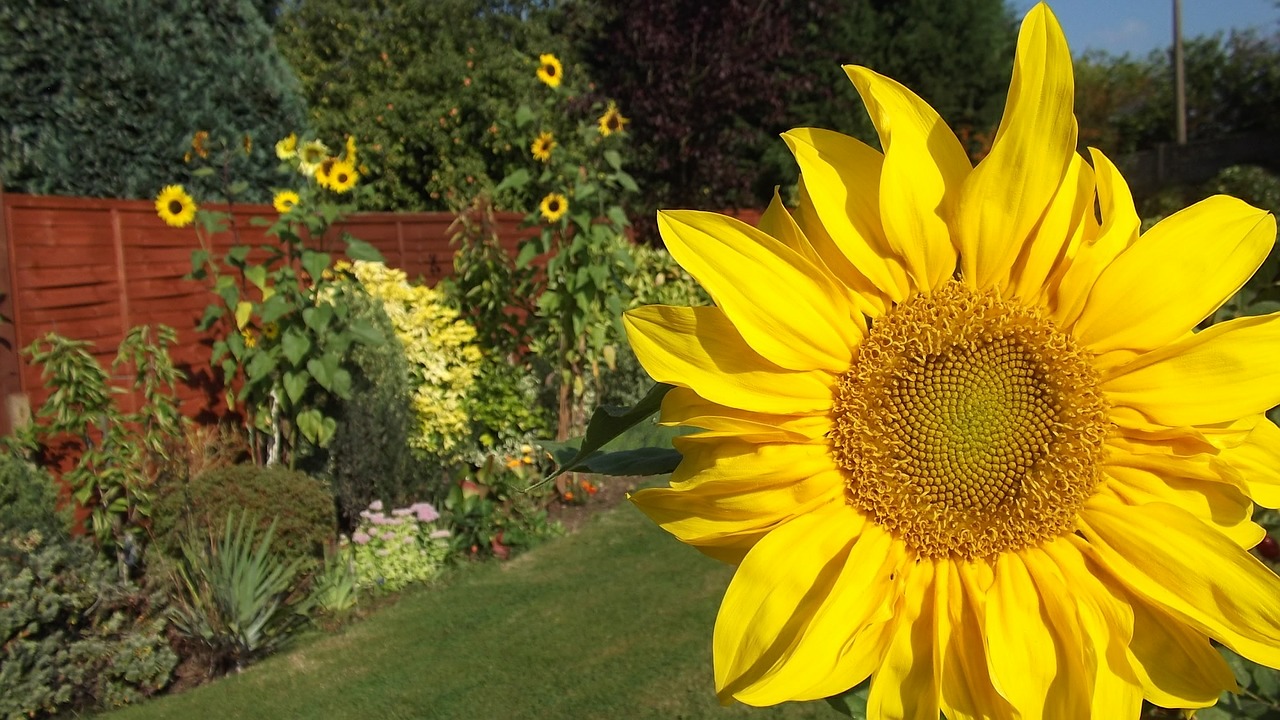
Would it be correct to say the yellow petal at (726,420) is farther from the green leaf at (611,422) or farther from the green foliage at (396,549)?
the green foliage at (396,549)

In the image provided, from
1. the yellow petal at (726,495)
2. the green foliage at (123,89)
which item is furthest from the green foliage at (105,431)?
the yellow petal at (726,495)

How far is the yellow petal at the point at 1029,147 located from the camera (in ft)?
2.92

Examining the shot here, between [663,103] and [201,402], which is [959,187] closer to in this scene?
[201,402]

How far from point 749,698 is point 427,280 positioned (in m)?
8.69

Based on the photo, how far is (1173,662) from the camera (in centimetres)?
87

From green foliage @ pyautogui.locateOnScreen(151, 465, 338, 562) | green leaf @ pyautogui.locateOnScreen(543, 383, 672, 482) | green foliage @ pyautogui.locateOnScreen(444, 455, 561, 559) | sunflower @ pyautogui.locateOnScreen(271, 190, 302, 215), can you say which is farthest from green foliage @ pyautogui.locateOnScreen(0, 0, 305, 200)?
green leaf @ pyautogui.locateOnScreen(543, 383, 672, 482)

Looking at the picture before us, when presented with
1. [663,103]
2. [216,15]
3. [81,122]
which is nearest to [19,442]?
[81,122]

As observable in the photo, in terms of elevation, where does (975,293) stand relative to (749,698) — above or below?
above

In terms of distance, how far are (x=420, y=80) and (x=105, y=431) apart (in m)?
13.3

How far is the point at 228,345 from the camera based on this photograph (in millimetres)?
6332

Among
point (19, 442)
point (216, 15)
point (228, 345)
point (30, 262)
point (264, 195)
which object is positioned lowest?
point (19, 442)

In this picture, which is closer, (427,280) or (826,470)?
(826,470)

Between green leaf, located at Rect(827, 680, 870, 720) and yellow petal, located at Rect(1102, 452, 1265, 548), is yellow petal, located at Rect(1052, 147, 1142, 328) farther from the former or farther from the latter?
green leaf, located at Rect(827, 680, 870, 720)

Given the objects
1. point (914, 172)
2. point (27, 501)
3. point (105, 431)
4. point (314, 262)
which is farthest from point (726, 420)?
point (314, 262)
